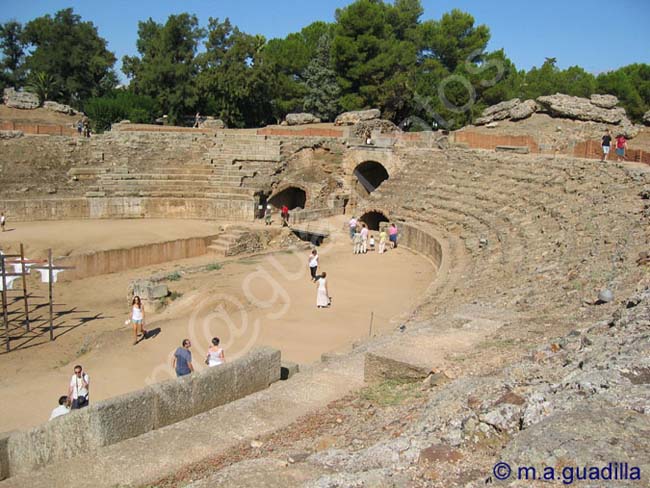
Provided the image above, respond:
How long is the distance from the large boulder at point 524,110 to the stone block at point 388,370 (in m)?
24.5

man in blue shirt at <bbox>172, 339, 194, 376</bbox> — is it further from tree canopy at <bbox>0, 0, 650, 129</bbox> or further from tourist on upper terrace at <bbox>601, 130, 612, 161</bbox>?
tree canopy at <bbox>0, 0, 650, 129</bbox>

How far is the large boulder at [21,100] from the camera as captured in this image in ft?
106

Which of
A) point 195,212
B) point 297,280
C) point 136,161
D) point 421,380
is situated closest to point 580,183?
point 297,280

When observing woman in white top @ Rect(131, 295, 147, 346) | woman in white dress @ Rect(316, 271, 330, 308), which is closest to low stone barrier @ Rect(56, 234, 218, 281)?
woman in white top @ Rect(131, 295, 147, 346)

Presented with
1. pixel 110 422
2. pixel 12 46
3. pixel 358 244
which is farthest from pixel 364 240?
pixel 12 46

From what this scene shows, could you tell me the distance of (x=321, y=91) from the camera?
42719 mm

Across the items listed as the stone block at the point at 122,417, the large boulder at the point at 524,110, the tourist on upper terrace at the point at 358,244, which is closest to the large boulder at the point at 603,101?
the large boulder at the point at 524,110

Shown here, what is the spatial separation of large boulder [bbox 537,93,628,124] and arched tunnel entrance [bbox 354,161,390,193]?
8.35 meters

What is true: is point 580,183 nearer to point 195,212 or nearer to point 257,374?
point 257,374

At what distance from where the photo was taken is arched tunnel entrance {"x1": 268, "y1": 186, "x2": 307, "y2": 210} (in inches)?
1099

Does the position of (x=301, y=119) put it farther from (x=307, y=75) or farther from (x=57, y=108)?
(x=57, y=108)

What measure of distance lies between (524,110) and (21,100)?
2632cm

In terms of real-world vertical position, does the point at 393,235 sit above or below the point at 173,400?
above

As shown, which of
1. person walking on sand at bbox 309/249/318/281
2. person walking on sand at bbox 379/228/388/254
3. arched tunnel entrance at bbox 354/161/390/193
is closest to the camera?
person walking on sand at bbox 309/249/318/281
